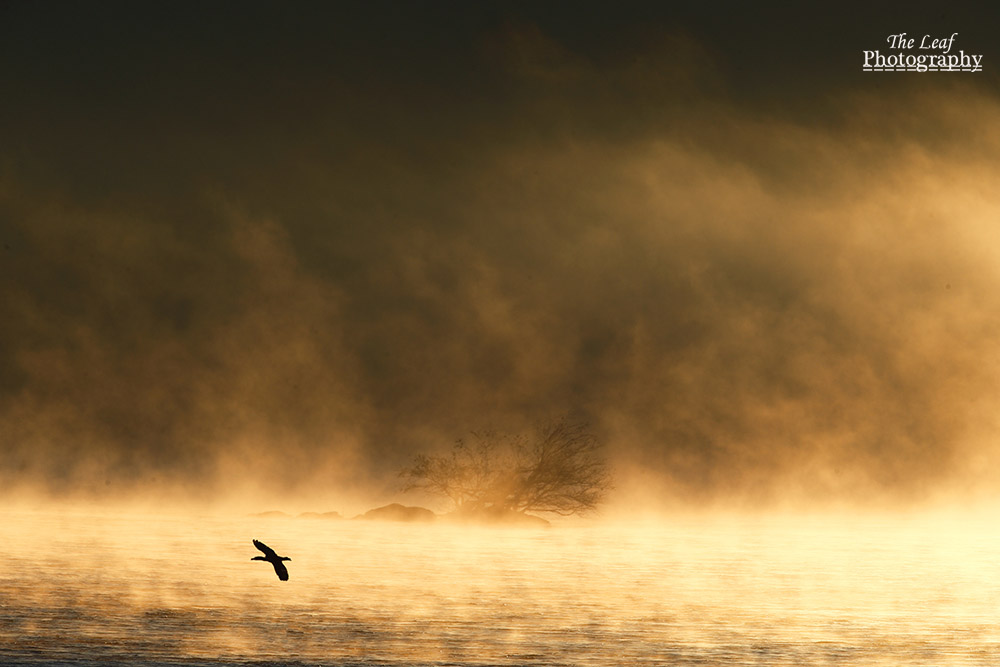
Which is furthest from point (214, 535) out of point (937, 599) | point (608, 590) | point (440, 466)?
point (937, 599)

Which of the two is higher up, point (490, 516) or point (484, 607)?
point (490, 516)

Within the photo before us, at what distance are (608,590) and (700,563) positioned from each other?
20231mm

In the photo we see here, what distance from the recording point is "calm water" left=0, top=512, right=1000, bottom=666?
2892 cm

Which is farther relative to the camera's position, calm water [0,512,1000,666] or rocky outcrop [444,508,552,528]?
rocky outcrop [444,508,552,528]

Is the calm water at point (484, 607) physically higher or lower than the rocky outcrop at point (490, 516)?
lower

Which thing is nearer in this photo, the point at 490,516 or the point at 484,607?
the point at 484,607

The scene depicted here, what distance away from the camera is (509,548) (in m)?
74.1

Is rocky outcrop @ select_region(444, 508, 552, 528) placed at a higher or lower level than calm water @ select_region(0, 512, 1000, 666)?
higher

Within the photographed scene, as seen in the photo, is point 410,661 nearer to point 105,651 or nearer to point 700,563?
point 105,651

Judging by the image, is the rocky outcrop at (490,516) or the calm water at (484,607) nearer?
the calm water at (484,607)

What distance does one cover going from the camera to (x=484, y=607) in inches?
1506

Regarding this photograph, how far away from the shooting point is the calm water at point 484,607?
28922 mm

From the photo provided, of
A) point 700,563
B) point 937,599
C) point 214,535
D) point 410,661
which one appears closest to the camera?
point 410,661

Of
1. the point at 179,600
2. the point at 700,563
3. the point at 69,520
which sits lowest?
the point at 179,600
